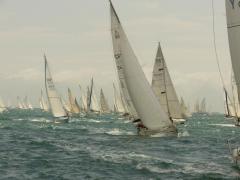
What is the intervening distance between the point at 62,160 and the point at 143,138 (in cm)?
1609

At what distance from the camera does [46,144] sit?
44.9 m

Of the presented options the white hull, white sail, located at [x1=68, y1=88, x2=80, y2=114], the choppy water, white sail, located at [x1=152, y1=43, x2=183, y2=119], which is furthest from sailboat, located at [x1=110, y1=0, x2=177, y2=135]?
white sail, located at [x1=68, y1=88, x2=80, y2=114]

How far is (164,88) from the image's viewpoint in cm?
6034

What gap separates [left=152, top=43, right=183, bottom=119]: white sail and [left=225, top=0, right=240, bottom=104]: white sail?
3440cm

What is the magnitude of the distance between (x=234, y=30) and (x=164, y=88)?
35.3 meters

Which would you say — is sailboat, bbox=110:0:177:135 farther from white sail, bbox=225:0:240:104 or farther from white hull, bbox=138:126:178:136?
white sail, bbox=225:0:240:104

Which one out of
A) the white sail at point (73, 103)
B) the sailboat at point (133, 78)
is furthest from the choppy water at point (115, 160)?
the white sail at point (73, 103)

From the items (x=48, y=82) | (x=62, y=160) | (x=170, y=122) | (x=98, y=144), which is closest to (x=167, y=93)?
(x=170, y=122)

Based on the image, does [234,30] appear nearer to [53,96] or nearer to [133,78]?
[133,78]

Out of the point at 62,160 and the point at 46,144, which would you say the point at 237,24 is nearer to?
the point at 62,160

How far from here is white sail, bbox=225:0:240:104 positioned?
983 inches

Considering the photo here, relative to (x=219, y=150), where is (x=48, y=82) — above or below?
above

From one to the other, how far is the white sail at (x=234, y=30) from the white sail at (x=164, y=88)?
34403mm

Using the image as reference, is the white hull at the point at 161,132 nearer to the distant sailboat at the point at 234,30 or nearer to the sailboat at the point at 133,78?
the sailboat at the point at 133,78
